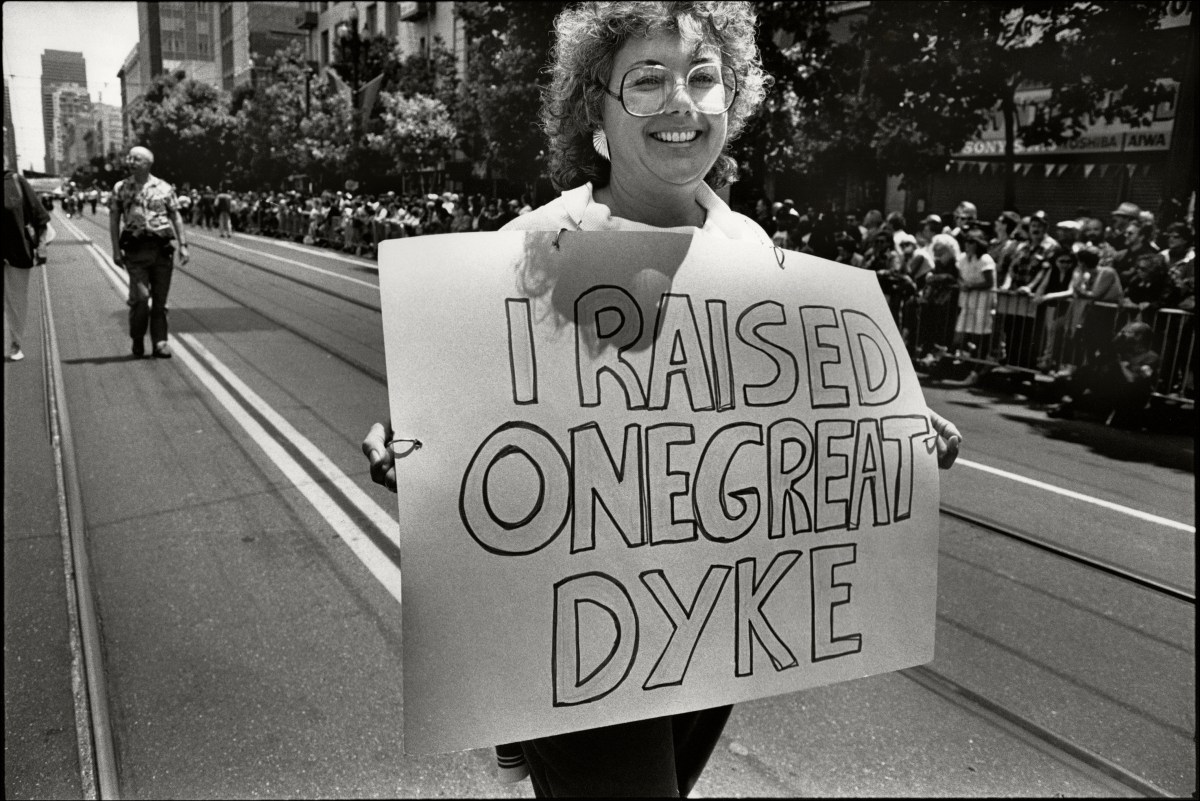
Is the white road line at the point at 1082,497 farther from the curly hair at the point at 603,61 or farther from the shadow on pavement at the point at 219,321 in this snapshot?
the shadow on pavement at the point at 219,321

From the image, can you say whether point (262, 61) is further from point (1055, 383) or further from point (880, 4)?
point (1055, 383)

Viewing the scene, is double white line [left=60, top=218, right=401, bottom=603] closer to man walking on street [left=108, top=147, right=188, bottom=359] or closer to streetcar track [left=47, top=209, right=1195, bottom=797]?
streetcar track [left=47, top=209, right=1195, bottom=797]

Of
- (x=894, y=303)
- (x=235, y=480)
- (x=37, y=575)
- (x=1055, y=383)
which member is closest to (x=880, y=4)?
(x=894, y=303)

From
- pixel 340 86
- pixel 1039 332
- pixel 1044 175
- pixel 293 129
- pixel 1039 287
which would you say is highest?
pixel 340 86

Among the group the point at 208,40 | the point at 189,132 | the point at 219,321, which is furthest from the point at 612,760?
the point at 208,40

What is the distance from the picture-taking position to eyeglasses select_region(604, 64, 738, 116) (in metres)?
1.86

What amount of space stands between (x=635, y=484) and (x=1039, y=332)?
896 centimetres

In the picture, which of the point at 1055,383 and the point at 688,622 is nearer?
the point at 688,622

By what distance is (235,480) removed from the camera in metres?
5.58

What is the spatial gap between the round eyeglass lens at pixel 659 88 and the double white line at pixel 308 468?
2.66 metres

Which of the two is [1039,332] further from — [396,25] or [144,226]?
[396,25]

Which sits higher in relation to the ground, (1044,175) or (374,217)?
(1044,175)

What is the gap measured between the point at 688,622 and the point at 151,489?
4.43 metres

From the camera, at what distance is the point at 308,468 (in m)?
5.82
